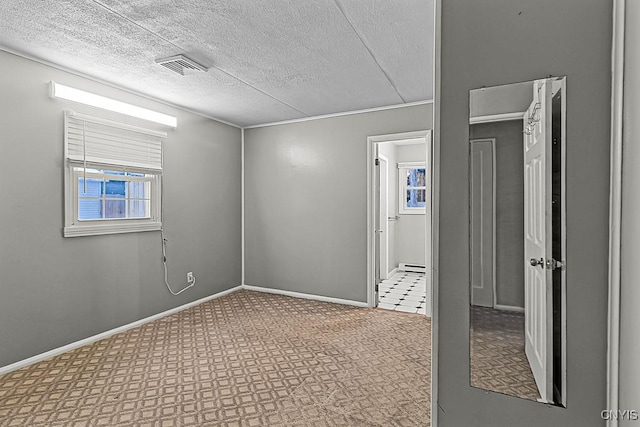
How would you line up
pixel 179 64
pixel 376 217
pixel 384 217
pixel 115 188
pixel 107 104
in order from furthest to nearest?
1. pixel 384 217
2. pixel 376 217
3. pixel 115 188
4. pixel 107 104
5. pixel 179 64

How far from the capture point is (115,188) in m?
3.56

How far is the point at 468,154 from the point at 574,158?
1.16 feet

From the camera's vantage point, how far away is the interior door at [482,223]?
138 centimetres

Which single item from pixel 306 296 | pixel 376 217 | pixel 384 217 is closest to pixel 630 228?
Result: pixel 376 217

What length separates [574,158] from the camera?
1248mm

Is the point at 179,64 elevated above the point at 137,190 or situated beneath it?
elevated above

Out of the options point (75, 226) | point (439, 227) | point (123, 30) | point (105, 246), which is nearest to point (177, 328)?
point (105, 246)

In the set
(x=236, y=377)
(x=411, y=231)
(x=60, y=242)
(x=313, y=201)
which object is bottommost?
(x=236, y=377)

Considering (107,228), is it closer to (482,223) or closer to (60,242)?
(60,242)

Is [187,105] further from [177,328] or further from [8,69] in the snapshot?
[177,328]

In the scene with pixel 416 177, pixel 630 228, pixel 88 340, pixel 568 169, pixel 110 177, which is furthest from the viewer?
pixel 416 177

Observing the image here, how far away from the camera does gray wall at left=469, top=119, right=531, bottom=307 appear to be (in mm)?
1342

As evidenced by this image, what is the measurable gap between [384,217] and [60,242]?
452 centimetres

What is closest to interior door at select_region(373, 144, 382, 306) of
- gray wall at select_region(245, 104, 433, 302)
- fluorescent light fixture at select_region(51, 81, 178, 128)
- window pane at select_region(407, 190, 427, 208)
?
gray wall at select_region(245, 104, 433, 302)
